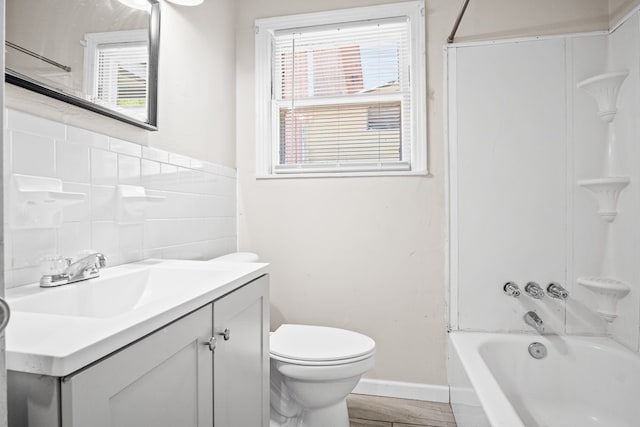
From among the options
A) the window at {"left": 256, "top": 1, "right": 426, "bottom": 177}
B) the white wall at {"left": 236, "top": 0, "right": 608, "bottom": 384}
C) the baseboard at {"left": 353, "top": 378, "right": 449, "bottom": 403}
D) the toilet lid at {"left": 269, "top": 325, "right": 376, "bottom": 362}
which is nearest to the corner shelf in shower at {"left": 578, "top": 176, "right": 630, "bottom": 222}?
the white wall at {"left": 236, "top": 0, "right": 608, "bottom": 384}

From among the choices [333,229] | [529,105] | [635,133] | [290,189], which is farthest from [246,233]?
[635,133]

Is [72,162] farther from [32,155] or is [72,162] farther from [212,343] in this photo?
[212,343]

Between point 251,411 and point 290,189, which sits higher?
point 290,189

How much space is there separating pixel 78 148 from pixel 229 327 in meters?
0.71

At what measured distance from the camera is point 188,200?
167cm

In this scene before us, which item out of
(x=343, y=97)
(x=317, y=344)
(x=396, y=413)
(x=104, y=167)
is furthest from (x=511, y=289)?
(x=104, y=167)

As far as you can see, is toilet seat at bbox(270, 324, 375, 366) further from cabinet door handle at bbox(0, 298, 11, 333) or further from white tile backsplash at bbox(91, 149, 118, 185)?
cabinet door handle at bbox(0, 298, 11, 333)

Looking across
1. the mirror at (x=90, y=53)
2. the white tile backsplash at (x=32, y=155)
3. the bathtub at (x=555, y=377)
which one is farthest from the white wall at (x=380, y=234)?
the white tile backsplash at (x=32, y=155)

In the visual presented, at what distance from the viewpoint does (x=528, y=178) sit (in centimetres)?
188

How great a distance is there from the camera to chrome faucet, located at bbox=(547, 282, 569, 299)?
1769 mm

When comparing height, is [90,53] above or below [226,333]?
above

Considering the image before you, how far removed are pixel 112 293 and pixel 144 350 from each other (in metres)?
0.48

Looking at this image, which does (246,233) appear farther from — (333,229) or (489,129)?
(489,129)

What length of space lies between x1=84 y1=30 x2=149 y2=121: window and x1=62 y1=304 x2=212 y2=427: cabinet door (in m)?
0.85
